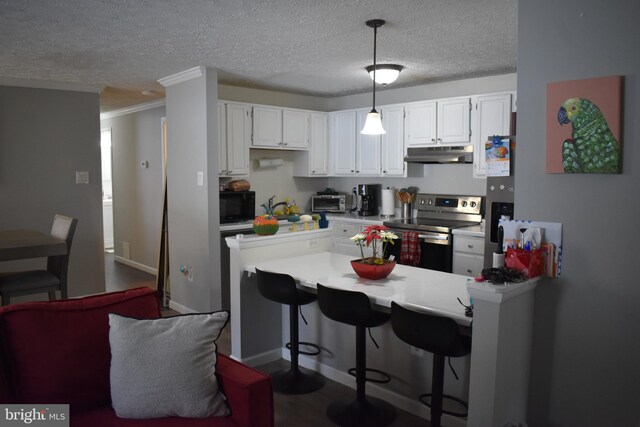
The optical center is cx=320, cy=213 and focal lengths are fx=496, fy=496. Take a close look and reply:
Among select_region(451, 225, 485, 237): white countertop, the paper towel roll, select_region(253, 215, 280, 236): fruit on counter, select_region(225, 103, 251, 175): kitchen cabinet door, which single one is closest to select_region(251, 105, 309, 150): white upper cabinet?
select_region(225, 103, 251, 175): kitchen cabinet door

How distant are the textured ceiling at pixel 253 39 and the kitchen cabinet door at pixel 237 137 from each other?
1.06 feet

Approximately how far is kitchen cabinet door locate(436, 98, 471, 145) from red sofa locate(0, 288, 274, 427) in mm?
3533

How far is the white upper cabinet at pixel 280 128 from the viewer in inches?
208

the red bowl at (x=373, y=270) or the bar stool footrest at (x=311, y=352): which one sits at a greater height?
the red bowl at (x=373, y=270)

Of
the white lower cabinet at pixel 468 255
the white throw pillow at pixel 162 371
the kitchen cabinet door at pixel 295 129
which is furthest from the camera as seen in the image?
the kitchen cabinet door at pixel 295 129

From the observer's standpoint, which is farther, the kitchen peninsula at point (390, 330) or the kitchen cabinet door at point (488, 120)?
the kitchen cabinet door at point (488, 120)

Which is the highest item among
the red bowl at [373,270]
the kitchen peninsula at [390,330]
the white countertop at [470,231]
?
the white countertop at [470,231]

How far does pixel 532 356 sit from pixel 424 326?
61cm

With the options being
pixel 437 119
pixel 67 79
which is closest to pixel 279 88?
pixel 437 119

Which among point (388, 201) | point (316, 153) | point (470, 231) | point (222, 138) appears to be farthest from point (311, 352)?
point (316, 153)

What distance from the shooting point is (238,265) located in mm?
3529

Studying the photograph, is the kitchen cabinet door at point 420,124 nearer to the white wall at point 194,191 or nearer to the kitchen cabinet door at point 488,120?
the kitchen cabinet door at point 488,120

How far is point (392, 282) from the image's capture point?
2904mm

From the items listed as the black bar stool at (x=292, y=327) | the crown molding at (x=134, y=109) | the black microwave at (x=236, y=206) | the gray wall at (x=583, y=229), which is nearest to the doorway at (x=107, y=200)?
the crown molding at (x=134, y=109)
